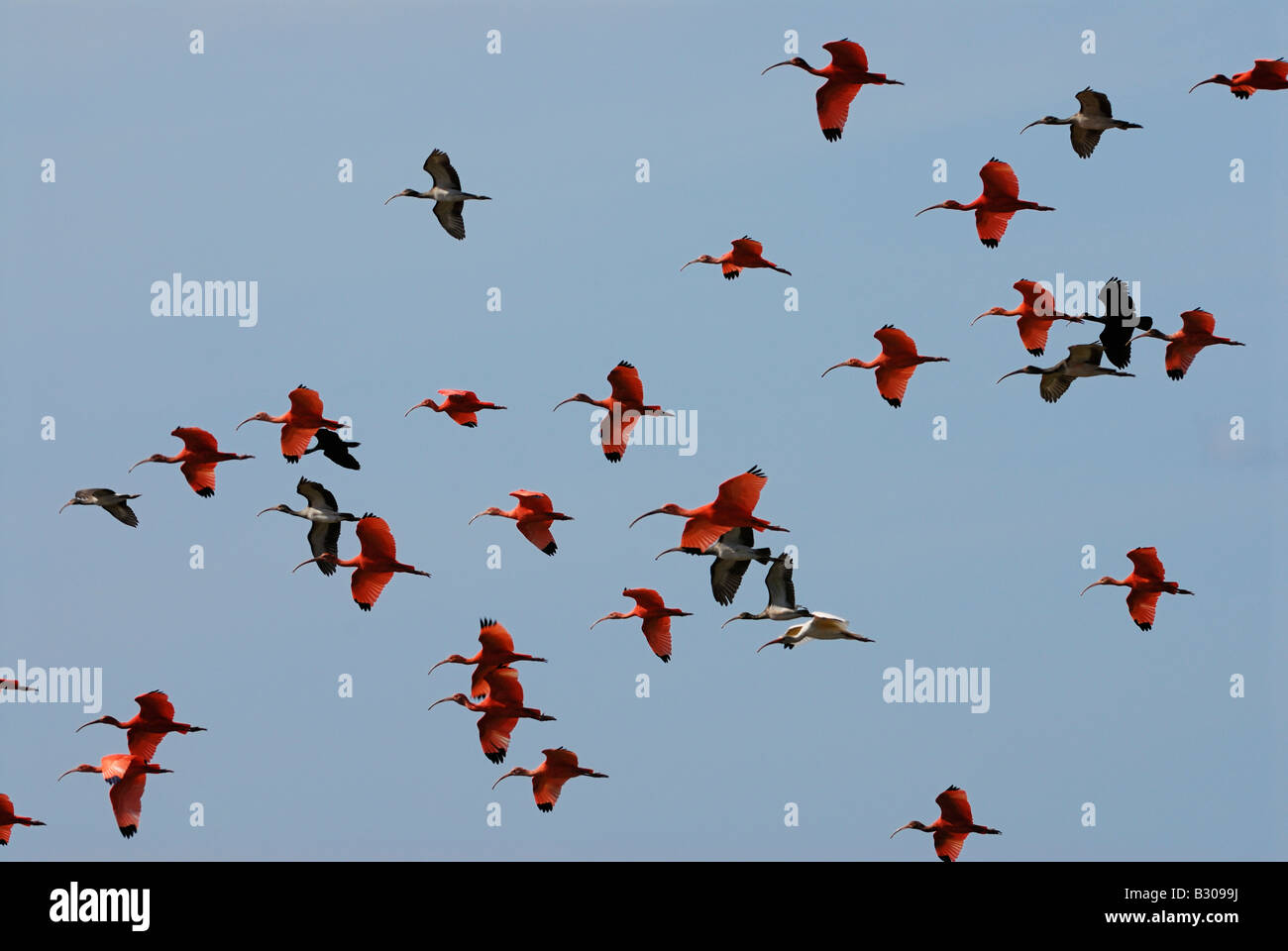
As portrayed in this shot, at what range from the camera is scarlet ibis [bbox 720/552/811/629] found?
141 feet

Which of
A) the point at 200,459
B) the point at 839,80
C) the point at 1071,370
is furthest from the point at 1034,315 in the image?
the point at 200,459

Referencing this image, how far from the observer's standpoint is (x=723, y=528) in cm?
4088

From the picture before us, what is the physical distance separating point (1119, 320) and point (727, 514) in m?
11.1

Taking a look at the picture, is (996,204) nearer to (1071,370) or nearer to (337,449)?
(1071,370)

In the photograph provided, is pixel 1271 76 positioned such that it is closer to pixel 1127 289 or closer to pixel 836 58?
pixel 1127 289

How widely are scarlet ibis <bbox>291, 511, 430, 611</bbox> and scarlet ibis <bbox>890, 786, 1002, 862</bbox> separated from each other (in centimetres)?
1148

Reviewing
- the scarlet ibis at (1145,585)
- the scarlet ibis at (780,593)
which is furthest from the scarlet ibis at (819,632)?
the scarlet ibis at (1145,585)

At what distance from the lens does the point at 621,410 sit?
44.0 m

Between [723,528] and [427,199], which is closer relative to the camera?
[723,528]

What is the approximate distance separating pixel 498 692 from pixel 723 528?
7.28m

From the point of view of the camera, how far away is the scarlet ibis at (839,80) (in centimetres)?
4346

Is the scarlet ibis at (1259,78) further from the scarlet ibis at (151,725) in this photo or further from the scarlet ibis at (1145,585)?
the scarlet ibis at (151,725)

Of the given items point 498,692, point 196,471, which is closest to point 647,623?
point 498,692

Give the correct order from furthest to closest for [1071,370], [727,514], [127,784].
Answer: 1. [1071,370]
2. [127,784]
3. [727,514]
